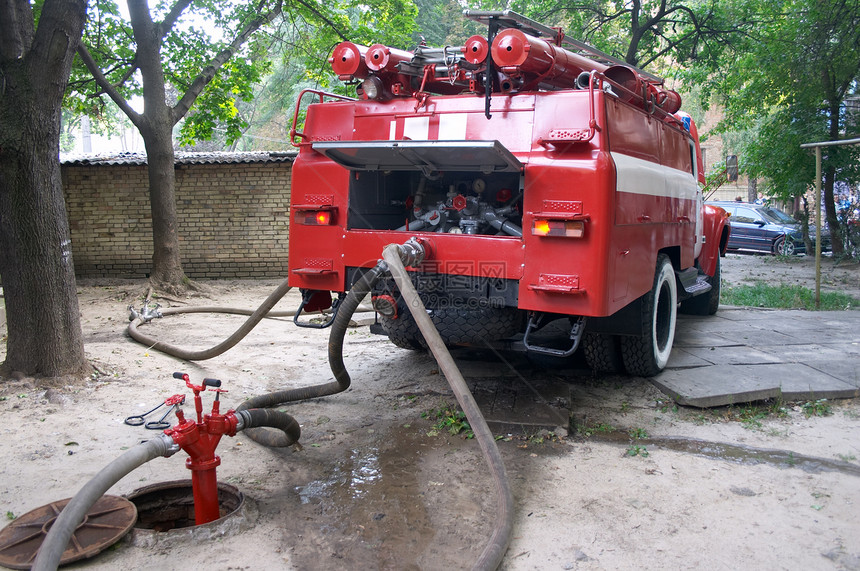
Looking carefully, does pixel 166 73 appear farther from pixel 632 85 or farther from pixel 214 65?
pixel 632 85

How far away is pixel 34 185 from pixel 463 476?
4.27m

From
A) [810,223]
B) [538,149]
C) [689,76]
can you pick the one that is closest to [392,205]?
[538,149]

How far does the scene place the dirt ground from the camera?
305 cm

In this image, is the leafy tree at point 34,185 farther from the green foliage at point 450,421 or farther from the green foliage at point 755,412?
the green foliage at point 755,412

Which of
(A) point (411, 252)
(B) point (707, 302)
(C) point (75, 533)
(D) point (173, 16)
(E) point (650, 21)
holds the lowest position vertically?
(C) point (75, 533)

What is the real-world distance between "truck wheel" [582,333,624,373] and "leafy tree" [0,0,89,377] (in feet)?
14.5

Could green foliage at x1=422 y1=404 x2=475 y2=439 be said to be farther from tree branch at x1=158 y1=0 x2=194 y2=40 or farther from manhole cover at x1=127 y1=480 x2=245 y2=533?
tree branch at x1=158 y1=0 x2=194 y2=40

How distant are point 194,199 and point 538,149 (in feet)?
36.0

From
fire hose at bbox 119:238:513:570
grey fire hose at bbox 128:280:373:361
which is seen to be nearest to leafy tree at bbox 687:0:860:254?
grey fire hose at bbox 128:280:373:361

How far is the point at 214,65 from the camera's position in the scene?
11602 millimetres

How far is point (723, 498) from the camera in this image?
3.58 metres

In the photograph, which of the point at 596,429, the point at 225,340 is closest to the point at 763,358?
the point at 596,429

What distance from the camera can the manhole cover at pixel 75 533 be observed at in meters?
2.87

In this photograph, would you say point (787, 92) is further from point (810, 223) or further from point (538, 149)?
point (538, 149)
